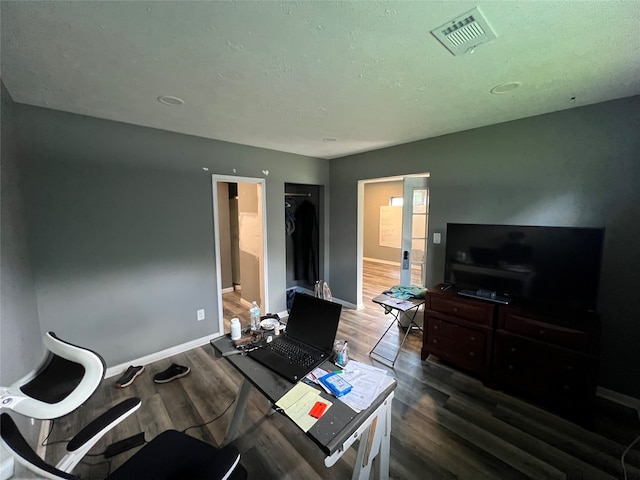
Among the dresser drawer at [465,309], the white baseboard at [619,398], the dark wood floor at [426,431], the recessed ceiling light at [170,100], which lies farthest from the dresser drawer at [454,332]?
the recessed ceiling light at [170,100]

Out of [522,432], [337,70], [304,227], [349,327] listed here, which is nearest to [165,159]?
[337,70]

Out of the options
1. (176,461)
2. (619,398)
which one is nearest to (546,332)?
(619,398)

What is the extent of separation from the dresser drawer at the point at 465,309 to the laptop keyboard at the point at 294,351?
1.63m

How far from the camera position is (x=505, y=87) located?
1.84m

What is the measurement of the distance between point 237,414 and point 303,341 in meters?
0.76

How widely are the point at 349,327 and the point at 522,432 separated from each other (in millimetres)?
2060

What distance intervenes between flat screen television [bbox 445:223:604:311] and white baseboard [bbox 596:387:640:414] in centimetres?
84

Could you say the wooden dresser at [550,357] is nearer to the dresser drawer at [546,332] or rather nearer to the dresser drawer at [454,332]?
the dresser drawer at [546,332]

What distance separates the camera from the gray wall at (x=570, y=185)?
2.08 meters

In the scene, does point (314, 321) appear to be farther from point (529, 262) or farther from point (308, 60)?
point (529, 262)

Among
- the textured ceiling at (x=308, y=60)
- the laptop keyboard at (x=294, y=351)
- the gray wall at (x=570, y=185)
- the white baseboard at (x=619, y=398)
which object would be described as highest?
the textured ceiling at (x=308, y=60)

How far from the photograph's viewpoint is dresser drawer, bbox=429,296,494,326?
92.6 inches

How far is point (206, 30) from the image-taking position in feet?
4.00

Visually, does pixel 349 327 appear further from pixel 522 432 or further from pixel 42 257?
pixel 42 257
